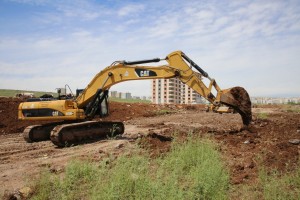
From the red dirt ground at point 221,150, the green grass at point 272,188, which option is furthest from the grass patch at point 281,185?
the red dirt ground at point 221,150

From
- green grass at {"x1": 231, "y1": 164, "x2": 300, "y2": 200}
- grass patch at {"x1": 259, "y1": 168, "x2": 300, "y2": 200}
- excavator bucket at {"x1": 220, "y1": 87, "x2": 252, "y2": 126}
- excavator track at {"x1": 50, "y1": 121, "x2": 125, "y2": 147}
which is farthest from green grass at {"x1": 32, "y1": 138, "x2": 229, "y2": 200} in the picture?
excavator track at {"x1": 50, "y1": 121, "x2": 125, "y2": 147}

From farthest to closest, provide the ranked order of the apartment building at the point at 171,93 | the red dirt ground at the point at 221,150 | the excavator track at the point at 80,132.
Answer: the apartment building at the point at 171,93, the excavator track at the point at 80,132, the red dirt ground at the point at 221,150

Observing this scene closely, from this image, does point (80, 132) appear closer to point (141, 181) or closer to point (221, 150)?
point (221, 150)

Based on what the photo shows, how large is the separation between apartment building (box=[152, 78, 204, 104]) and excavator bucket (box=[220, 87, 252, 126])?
3858 cm

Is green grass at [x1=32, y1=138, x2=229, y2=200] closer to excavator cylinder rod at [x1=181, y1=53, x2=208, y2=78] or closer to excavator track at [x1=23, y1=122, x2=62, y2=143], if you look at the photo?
excavator cylinder rod at [x1=181, y1=53, x2=208, y2=78]

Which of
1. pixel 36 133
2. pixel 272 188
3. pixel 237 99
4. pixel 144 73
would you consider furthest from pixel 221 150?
pixel 36 133

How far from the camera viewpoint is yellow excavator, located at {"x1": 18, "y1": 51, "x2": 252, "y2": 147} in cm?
1038

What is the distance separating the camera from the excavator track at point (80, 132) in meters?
10.3

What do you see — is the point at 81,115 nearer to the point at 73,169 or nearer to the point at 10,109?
the point at 73,169

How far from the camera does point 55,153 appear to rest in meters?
9.70

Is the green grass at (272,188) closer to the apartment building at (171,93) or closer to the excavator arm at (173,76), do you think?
the excavator arm at (173,76)

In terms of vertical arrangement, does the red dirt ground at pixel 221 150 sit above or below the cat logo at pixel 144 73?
below

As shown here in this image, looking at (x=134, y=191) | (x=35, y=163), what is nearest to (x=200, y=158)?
(x=134, y=191)

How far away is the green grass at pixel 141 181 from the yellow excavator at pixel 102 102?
11.6ft
